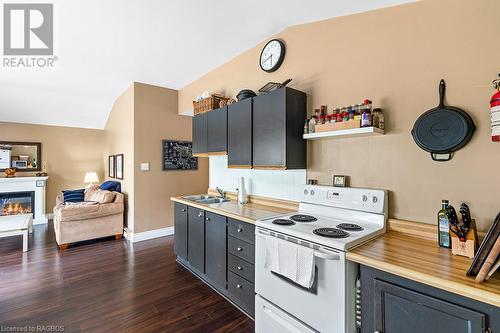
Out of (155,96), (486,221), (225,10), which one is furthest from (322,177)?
(155,96)

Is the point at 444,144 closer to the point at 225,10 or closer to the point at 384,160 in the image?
the point at 384,160

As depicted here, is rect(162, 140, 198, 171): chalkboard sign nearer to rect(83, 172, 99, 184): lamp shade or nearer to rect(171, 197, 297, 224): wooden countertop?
rect(171, 197, 297, 224): wooden countertop

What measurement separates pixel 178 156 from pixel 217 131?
1.94 meters

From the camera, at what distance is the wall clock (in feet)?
8.11

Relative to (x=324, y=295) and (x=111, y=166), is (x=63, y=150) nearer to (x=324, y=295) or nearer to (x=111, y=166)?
(x=111, y=166)

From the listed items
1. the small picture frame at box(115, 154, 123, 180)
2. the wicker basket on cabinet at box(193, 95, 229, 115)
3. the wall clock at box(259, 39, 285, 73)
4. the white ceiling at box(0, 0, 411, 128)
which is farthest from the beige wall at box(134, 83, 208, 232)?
the wall clock at box(259, 39, 285, 73)

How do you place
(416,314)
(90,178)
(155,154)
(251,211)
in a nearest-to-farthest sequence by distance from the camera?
(416,314)
(251,211)
(155,154)
(90,178)

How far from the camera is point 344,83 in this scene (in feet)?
6.56

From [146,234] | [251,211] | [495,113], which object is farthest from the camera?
[146,234]

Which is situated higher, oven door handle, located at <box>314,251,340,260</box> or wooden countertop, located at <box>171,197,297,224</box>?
wooden countertop, located at <box>171,197,297,224</box>

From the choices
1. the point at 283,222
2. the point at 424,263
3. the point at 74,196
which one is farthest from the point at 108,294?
the point at 74,196

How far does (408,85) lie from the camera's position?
1.65m

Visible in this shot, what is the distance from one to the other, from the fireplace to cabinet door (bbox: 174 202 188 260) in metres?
4.23

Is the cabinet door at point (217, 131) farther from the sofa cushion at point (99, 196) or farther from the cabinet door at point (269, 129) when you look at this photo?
the sofa cushion at point (99, 196)
